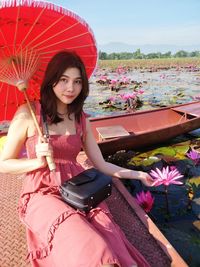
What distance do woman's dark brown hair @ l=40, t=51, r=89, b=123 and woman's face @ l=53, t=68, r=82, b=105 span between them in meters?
0.02

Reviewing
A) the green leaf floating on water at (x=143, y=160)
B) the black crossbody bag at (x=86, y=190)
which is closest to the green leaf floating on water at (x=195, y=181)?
the green leaf floating on water at (x=143, y=160)

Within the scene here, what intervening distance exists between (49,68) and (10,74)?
0.29 metres

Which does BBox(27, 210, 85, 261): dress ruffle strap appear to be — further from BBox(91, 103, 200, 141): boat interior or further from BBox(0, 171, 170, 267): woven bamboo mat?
BBox(91, 103, 200, 141): boat interior

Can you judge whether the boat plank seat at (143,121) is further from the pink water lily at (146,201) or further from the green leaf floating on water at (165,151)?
the pink water lily at (146,201)

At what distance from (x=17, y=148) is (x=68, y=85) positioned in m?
0.49

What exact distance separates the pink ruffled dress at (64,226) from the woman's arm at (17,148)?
6cm

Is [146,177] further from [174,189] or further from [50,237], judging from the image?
[174,189]

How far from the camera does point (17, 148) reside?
1.90 metres

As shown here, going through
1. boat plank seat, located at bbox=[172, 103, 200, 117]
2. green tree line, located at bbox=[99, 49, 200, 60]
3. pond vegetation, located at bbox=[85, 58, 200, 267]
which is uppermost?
boat plank seat, located at bbox=[172, 103, 200, 117]

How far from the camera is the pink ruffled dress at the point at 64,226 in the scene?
1464 millimetres

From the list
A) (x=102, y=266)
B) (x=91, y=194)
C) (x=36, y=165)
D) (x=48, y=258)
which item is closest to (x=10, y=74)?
(x=36, y=165)

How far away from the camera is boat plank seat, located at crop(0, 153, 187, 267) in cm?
199

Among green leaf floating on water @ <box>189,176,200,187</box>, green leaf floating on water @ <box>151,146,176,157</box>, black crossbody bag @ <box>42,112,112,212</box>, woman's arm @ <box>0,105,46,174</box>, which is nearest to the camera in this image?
black crossbody bag @ <box>42,112,112,212</box>

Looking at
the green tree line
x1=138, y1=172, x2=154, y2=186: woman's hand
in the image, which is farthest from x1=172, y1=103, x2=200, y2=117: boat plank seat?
the green tree line
